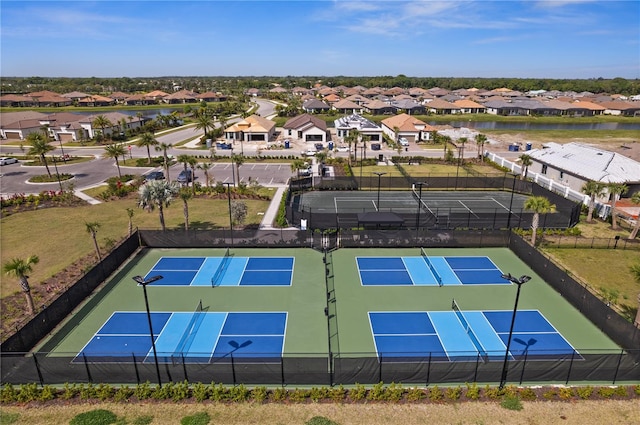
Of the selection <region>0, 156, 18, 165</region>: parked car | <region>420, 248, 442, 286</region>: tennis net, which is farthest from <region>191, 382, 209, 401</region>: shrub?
<region>0, 156, 18, 165</region>: parked car

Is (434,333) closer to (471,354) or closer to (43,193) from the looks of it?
(471,354)

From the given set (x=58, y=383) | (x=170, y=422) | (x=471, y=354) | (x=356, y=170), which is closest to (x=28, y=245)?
(x=58, y=383)

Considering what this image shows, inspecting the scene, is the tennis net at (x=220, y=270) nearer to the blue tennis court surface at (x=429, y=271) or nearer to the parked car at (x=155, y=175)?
the blue tennis court surface at (x=429, y=271)

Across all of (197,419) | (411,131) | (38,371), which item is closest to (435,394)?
(197,419)

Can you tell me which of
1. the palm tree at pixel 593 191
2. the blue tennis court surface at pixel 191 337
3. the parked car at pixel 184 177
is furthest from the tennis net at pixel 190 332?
the palm tree at pixel 593 191

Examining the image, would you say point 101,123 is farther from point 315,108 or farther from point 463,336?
point 463,336
